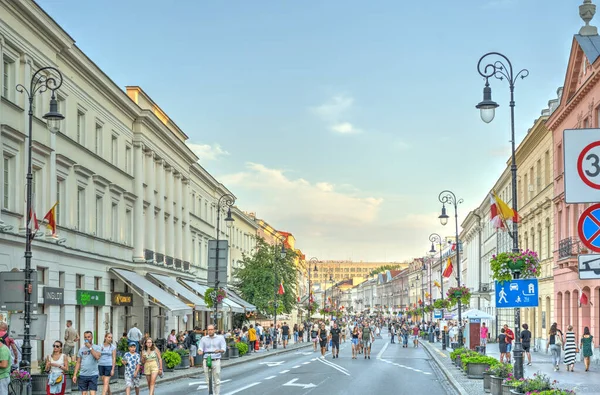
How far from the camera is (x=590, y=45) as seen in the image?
1636 inches

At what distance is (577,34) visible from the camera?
43.0 meters

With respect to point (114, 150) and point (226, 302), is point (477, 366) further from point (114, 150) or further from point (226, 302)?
point (226, 302)

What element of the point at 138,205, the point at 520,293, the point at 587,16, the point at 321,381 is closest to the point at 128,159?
the point at 138,205

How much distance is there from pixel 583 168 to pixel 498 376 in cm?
1445

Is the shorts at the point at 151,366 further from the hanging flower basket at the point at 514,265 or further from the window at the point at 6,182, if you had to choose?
the window at the point at 6,182

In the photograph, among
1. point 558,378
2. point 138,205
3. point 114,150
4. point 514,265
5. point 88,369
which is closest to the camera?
point 88,369

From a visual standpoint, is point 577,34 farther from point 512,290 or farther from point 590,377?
point 512,290

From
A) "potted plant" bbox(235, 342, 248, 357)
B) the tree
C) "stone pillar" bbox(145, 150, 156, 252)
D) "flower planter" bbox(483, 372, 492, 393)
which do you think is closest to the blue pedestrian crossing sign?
"flower planter" bbox(483, 372, 492, 393)

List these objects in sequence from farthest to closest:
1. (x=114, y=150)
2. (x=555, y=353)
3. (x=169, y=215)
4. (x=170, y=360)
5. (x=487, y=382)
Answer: (x=169, y=215) → (x=114, y=150) → (x=555, y=353) → (x=170, y=360) → (x=487, y=382)

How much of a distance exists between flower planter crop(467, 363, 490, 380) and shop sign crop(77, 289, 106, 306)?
16.6 m

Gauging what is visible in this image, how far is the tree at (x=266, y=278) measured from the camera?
70.4 meters

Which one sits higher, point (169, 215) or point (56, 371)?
point (169, 215)

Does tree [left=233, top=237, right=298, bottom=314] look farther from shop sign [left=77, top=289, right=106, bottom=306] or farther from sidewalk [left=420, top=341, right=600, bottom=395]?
sidewalk [left=420, top=341, right=600, bottom=395]

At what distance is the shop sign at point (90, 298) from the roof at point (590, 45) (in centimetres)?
2374
